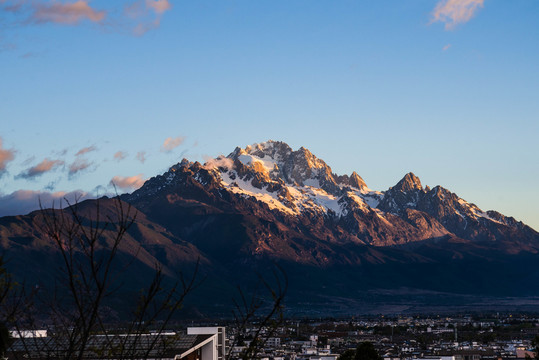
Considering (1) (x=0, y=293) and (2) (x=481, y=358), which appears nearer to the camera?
(1) (x=0, y=293)

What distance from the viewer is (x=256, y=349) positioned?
56.6 ft

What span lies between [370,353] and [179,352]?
923 inches

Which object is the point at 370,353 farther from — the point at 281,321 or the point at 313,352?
the point at 313,352

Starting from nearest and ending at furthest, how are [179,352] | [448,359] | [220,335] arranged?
[179,352] < [220,335] < [448,359]

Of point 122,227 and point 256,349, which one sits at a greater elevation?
point 122,227

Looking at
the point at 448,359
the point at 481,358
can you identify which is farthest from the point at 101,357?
the point at 481,358

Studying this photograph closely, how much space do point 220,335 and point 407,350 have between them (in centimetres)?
13074

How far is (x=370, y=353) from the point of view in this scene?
61250 millimetres

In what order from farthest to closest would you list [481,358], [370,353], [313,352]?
1. [313,352]
2. [481,358]
3. [370,353]

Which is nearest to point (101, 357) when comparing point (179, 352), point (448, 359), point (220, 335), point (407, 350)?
point (179, 352)

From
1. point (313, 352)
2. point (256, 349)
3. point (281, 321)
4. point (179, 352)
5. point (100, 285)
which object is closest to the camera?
point (100, 285)

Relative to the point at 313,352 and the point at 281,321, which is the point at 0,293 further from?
the point at 313,352

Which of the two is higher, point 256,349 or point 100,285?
point 100,285

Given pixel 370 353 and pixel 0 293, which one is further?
pixel 370 353
